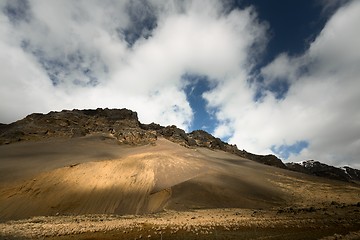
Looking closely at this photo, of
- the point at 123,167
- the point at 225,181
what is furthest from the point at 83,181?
the point at 225,181

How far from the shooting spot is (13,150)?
167 feet

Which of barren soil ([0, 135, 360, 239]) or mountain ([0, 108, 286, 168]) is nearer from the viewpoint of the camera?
barren soil ([0, 135, 360, 239])

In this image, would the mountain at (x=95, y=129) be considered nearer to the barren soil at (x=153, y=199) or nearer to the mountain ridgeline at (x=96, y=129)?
the mountain ridgeline at (x=96, y=129)

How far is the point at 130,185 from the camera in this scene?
36469 mm

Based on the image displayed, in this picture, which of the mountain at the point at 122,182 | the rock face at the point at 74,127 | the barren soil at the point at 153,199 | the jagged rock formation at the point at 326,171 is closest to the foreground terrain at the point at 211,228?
the barren soil at the point at 153,199

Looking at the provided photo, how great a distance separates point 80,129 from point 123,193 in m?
37.7

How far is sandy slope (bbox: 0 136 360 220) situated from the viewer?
103 feet

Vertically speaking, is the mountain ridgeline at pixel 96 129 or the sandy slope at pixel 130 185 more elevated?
the mountain ridgeline at pixel 96 129

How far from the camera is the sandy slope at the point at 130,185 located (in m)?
31.3

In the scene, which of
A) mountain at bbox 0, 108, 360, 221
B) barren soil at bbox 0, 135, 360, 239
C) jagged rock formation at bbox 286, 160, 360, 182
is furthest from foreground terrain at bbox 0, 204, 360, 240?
jagged rock formation at bbox 286, 160, 360, 182

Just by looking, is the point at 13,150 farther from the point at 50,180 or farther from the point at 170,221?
the point at 170,221

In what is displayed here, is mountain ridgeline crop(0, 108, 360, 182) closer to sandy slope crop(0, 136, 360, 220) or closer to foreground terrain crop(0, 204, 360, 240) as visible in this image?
sandy slope crop(0, 136, 360, 220)

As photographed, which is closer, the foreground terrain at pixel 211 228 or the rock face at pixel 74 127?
the foreground terrain at pixel 211 228

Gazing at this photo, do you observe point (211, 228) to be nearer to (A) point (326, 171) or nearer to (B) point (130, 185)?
(B) point (130, 185)
